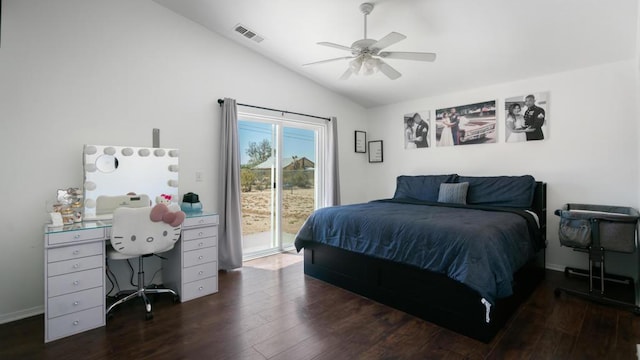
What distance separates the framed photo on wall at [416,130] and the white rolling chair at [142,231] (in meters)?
3.73

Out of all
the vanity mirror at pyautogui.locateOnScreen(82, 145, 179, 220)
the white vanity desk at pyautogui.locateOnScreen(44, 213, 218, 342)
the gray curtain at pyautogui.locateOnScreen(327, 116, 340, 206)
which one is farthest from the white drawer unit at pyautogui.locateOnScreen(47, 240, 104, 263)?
the gray curtain at pyautogui.locateOnScreen(327, 116, 340, 206)

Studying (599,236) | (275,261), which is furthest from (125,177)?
(599,236)

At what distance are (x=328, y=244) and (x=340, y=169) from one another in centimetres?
225

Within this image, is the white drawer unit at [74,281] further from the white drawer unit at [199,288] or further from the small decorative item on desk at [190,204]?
the small decorative item on desk at [190,204]

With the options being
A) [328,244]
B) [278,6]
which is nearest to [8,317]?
[328,244]

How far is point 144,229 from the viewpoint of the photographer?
245 centimetres

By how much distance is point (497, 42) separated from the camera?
3.08 m

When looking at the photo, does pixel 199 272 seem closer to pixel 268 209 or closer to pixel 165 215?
pixel 165 215

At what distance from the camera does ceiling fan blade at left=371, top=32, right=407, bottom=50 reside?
7.87 feet

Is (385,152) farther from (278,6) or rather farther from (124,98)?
(124,98)

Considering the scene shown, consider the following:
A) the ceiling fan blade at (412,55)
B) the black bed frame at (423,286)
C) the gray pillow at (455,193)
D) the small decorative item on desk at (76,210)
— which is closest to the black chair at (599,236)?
the black bed frame at (423,286)

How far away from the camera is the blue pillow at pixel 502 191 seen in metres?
3.46

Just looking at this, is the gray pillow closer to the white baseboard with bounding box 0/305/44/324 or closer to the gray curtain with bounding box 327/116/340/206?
the gray curtain with bounding box 327/116/340/206

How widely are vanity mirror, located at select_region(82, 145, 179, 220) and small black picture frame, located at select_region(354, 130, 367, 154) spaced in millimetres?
3140
